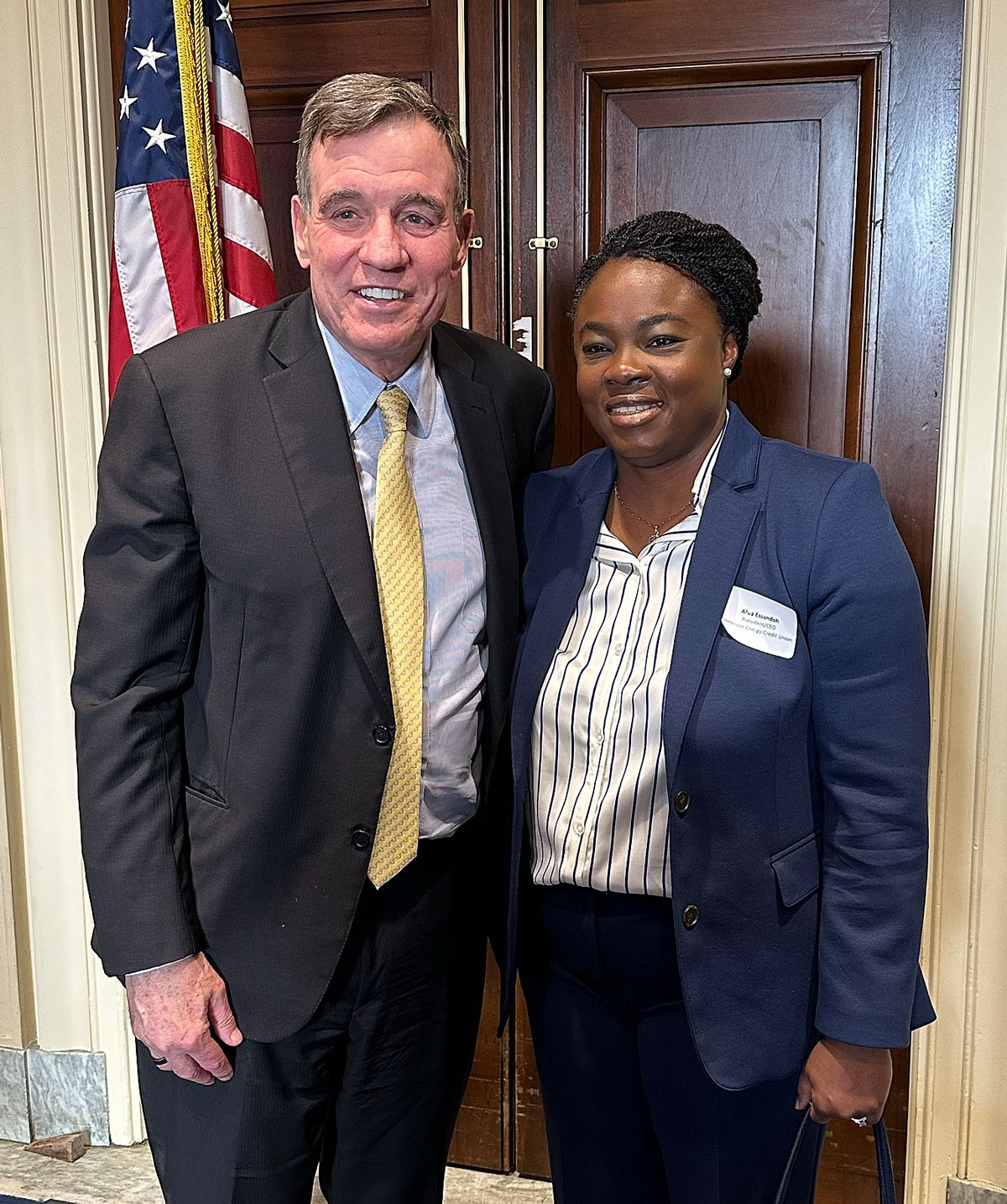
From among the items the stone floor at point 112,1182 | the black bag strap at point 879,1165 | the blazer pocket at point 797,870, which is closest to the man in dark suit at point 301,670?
the blazer pocket at point 797,870

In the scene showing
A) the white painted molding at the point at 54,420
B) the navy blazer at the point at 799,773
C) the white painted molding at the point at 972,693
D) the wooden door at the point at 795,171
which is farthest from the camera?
the white painted molding at the point at 54,420

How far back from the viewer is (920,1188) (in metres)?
2.27

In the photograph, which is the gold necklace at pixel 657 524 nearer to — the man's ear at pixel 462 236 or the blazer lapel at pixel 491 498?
the blazer lapel at pixel 491 498

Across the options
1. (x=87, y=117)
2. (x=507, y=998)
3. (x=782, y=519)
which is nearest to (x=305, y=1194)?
(x=507, y=998)

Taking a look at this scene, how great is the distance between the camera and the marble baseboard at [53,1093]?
2631mm

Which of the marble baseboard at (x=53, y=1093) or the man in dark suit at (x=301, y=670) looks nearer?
the man in dark suit at (x=301, y=670)

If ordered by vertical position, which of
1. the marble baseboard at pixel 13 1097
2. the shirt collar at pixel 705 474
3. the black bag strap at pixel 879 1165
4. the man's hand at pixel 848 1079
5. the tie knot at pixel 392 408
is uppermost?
the tie knot at pixel 392 408

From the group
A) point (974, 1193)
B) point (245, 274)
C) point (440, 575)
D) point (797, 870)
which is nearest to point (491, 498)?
point (440, 575)

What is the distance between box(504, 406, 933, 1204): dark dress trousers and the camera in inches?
56.8

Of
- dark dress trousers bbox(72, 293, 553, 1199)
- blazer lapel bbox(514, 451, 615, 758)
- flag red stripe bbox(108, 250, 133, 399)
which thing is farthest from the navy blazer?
flag red stripe bbox(108, 250, 133, 399)

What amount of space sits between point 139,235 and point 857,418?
136cm

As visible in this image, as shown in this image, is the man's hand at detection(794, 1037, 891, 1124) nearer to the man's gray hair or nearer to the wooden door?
the wooden door

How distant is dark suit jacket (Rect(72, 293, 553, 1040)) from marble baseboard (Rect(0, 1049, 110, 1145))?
130cm

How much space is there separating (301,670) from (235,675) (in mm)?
93
